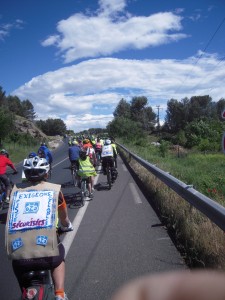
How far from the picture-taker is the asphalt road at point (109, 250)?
178 inches

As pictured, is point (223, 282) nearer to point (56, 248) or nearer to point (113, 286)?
point (56, 248)

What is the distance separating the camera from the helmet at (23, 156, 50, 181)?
3.56 metres

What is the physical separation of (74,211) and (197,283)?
802 cm

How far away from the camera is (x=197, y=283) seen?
3.80 feet

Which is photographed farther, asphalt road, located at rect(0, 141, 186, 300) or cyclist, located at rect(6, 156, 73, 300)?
asphalt road, located at rect(0, 141, 186, 300)

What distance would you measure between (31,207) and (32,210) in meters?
0.04

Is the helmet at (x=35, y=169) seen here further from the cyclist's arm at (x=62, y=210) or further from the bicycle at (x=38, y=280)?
the bicycle at (x=38, y=280)

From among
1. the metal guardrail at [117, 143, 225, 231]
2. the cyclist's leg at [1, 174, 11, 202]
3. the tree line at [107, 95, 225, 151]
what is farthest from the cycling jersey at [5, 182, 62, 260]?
the tree line at [107, 95, 225, 151]

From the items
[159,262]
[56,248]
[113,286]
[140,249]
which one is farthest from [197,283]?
[140,249]

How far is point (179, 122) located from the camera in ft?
321

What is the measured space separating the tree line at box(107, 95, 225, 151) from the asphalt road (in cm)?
3588

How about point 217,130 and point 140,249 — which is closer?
point 140,249

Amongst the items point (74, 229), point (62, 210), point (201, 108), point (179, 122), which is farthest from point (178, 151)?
point (201, 108)

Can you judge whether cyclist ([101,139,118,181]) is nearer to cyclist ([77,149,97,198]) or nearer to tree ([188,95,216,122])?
cyclist ([77,149,97,198])
